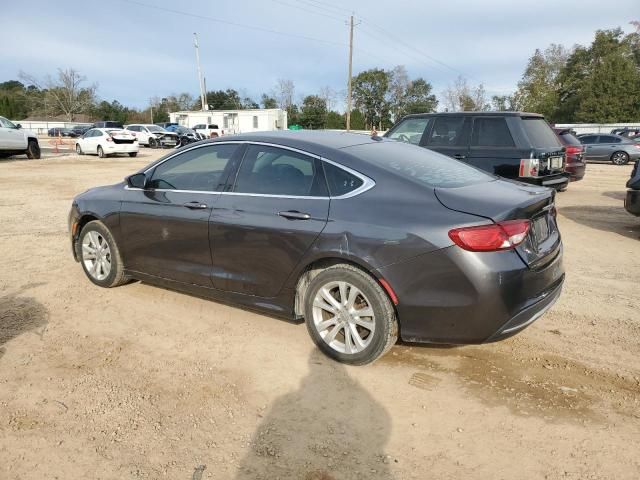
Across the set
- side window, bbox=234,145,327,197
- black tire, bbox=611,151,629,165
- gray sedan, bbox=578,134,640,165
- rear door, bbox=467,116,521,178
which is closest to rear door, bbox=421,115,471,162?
rear door, bbox=467,116,521,178

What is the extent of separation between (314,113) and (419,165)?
65.6 meters

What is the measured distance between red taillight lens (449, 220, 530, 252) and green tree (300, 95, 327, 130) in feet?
208

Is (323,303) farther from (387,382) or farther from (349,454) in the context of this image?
(349,454)

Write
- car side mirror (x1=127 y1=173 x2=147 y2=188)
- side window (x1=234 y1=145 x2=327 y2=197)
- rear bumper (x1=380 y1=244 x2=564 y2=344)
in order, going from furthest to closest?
car side mirror (x1=127 y1=173 x2=147 y2=188) < side window (x1=234 y1=145 x2=327 y2=197) < rear bumper (x1=380 y1=244 x2=564 y2=344)

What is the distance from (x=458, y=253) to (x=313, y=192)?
3.72ft

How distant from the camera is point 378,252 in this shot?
3.09 m

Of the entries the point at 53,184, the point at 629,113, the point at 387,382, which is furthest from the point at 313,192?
the point at 629,113

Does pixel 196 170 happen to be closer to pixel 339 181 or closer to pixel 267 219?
pixel 267 219

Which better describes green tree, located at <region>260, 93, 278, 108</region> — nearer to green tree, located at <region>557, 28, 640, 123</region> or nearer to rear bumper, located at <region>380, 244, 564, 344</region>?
green tree, located at <region>557, 28, 640, 123</region>

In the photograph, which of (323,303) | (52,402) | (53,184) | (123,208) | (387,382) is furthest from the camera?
(53,184)

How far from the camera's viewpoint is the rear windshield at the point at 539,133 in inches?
304

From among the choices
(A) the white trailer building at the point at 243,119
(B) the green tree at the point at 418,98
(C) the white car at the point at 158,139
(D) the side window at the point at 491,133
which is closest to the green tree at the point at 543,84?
(B) the green tree at the point at 418,98

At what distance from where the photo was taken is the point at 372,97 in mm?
77062

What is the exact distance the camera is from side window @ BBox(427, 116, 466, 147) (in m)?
8.11
